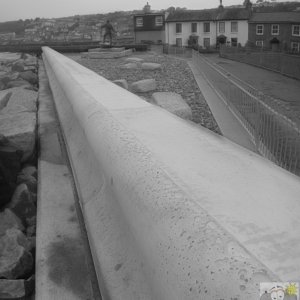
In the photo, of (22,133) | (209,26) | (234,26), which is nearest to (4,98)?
(22,133)

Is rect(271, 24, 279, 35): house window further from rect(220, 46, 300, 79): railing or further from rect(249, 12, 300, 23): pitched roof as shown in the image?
rect(220, 46, 300, 79): railing

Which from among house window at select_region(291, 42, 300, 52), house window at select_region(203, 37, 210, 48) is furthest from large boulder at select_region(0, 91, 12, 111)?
house window at select_region(203, 37, 210, 48)

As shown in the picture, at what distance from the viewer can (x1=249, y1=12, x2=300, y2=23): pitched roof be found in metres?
59.3

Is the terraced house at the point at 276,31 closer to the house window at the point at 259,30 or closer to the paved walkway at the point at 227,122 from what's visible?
the house window at the point at 259,30

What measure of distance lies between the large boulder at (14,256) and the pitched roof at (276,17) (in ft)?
203

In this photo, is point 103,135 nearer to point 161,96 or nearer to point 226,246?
point 226,246

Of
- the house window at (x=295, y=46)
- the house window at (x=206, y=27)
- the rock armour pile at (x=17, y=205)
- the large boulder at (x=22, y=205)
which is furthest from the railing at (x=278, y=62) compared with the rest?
the house window at (x=206, y=27)

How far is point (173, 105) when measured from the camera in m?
5.58

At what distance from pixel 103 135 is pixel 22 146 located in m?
1.67

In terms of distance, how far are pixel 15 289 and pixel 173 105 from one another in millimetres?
3811

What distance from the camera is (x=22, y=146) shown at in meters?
3.94

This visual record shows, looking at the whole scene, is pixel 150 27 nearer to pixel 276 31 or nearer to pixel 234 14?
pixel 234 14

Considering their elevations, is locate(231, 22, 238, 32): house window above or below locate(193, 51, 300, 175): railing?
above

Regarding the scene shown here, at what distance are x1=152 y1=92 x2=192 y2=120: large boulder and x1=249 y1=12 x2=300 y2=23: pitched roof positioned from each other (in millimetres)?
57746
